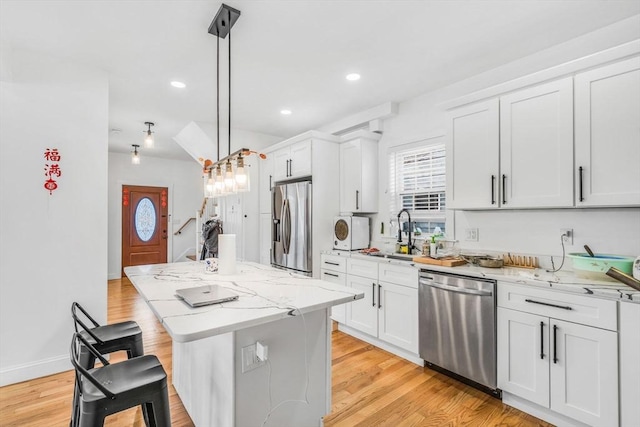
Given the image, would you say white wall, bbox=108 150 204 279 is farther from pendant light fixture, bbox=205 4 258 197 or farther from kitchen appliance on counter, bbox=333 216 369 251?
pendant light fixture, bbox=205 4 258 197

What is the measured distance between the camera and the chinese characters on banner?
8.61ft

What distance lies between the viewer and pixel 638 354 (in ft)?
5.34

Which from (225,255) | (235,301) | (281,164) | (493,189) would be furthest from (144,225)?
(493,189)

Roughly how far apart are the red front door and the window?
5659 millimetres

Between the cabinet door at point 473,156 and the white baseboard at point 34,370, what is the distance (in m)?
3.67

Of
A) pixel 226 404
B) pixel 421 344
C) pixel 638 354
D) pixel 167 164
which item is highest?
pixel 167 164

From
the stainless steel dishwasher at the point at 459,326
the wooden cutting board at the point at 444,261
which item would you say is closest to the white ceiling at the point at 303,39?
the wooden cutting board at the point at 444,261

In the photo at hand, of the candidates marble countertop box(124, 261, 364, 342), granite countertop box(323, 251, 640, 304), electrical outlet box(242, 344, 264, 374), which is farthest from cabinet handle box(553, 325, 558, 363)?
electrical outlet box(242, 344, 264, 374)

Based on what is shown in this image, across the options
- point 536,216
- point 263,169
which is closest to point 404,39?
point 536,216

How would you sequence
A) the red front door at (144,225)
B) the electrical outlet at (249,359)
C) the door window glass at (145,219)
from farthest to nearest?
1. the door window glass at (145,219)
2. the red front door at (144,225)
3. the electrical outlet at (249,359)

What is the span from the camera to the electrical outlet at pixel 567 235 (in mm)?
2350

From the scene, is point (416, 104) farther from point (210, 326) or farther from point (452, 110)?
point (210, 326)

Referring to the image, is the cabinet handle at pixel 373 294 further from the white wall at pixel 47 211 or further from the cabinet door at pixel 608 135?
the white wall at pixel 47 211

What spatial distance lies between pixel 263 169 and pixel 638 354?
4325mm
